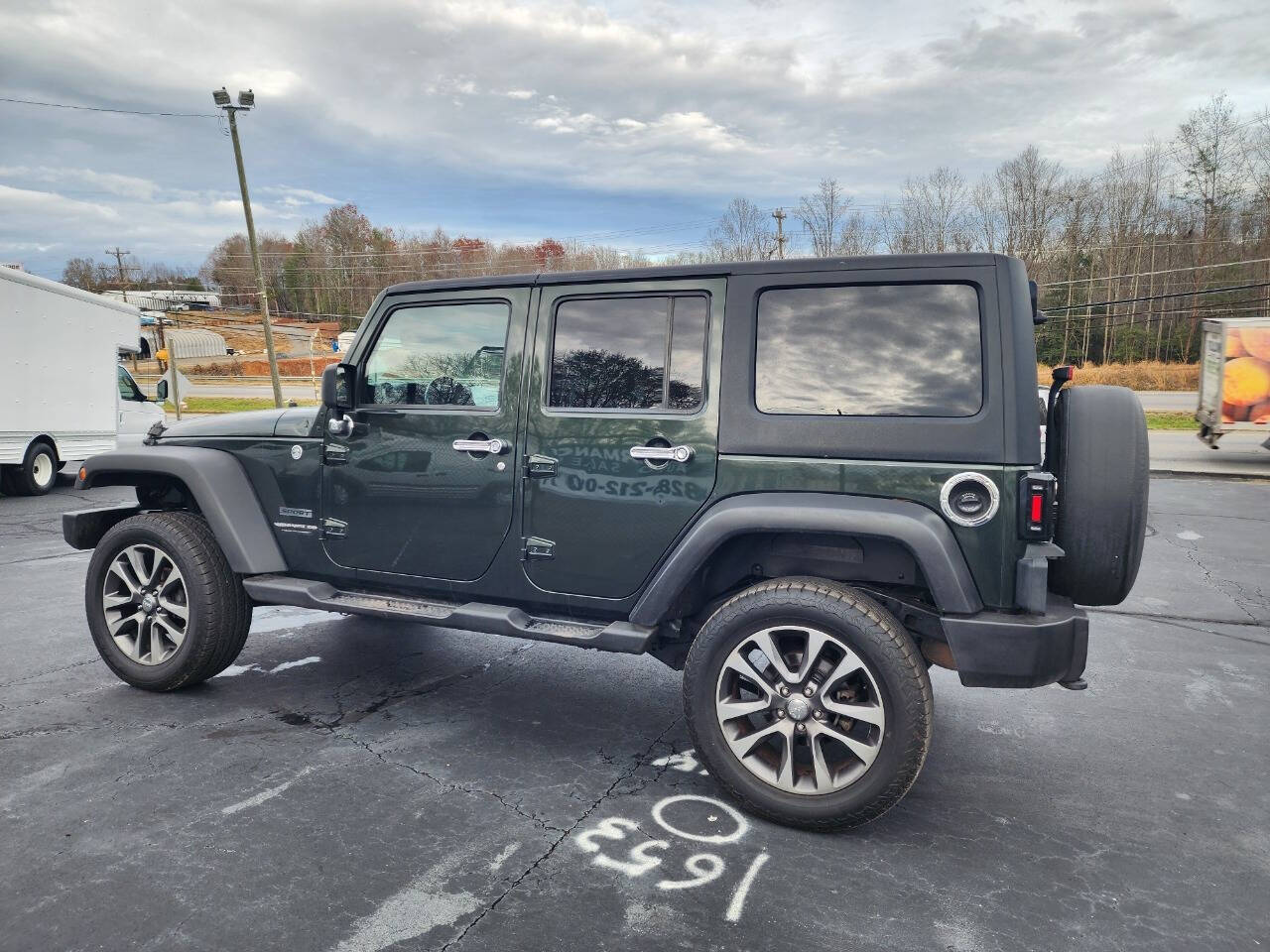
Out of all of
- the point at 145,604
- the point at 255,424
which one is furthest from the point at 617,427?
the point at 145,604

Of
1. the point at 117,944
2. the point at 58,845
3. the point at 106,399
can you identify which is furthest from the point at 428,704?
the point at 106,399

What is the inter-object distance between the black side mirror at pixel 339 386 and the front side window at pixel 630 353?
1.05m

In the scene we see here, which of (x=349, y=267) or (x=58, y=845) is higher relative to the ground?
(x=349, y=267)

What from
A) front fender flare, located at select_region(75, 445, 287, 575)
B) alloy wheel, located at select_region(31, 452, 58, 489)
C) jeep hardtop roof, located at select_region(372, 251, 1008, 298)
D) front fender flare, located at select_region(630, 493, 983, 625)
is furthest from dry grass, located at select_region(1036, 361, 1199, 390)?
front fender flare, located at select_region(75, 445, 287, 575)

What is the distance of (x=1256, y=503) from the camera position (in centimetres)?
1134

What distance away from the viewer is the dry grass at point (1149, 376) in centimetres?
3997

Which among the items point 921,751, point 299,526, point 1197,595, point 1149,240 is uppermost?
point 1149,240

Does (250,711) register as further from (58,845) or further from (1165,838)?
(1165,838)

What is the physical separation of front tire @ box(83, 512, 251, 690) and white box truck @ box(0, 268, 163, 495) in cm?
846

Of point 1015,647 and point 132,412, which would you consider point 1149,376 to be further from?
point 1015,647

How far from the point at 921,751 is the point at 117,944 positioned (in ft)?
8.20

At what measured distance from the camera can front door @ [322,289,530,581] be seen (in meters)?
3.69

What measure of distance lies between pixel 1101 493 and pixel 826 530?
1.00 meters

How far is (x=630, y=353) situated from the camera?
3.52m
